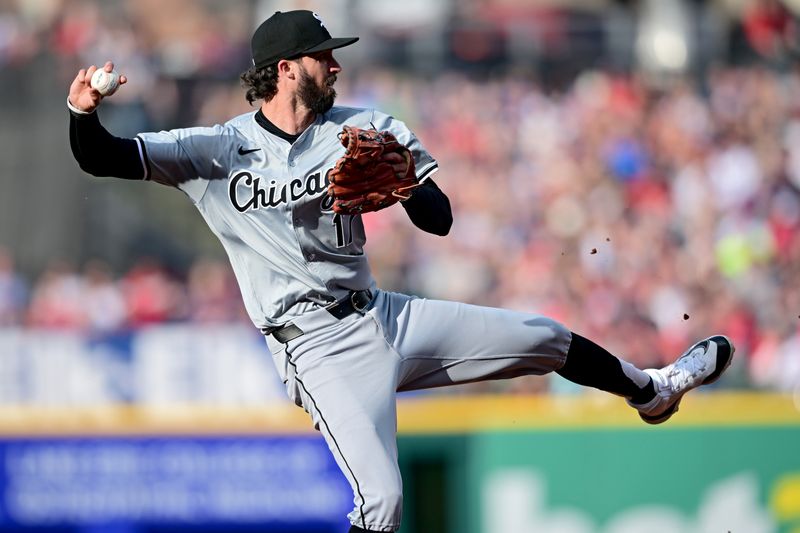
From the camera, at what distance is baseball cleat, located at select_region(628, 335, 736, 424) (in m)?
4.93

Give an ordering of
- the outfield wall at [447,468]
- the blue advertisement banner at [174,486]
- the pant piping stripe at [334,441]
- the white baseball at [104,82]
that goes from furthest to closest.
Result: the blue advertisement banner at [174,486]
the outfield wall at [447,468]
the pant piping stripe at [334,441]
the white baseball at [104,82]

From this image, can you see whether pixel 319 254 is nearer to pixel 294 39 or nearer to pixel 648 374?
pixel 294 39

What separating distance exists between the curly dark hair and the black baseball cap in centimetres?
3

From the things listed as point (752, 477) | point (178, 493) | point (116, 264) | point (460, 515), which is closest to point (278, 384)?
point (178, 493)

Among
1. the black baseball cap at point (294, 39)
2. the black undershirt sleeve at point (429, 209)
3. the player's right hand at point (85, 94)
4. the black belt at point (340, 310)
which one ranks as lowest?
the black belt at point (340, 310)

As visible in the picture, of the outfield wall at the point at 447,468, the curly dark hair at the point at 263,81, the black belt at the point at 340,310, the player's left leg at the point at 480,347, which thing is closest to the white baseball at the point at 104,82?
the curly dark hair at the point at 263,81

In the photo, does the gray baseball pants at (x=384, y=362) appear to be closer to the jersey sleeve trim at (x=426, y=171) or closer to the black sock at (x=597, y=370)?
the black sock at (x=597, y=370)

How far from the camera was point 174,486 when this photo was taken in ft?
26.3

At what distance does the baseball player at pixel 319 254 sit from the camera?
428cm

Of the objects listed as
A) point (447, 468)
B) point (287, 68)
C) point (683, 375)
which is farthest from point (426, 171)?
point (447, 468)

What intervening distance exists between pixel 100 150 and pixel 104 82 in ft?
0.83

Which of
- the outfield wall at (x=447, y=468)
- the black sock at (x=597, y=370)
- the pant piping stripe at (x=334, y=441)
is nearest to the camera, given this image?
the pant piping stripe at (x=334, y=441)

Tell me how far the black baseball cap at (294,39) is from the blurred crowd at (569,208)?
4667 millimetres

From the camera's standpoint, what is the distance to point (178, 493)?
802 centimetres
